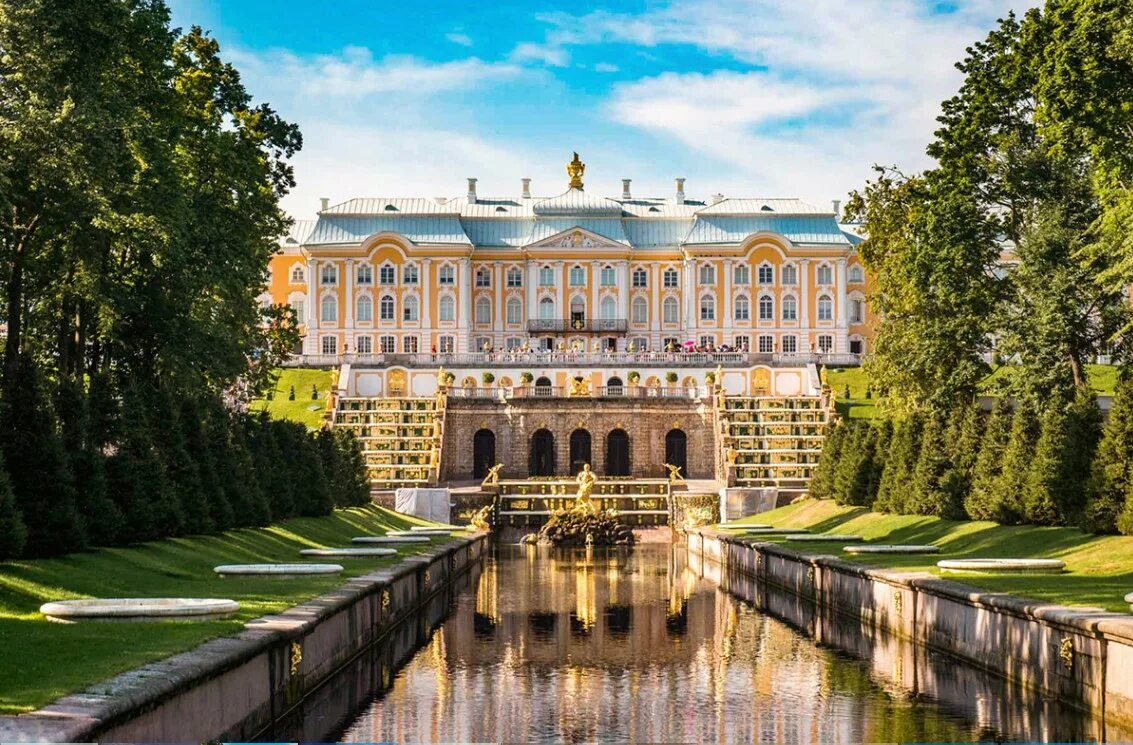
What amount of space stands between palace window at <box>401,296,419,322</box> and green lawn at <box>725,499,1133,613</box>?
63024 millimetres

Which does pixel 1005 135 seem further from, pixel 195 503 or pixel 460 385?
pixel 460 385

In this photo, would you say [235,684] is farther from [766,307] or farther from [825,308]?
[825,308]

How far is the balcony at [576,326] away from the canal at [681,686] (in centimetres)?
7996

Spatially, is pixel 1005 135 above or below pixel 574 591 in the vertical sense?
above

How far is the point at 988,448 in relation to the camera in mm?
33812

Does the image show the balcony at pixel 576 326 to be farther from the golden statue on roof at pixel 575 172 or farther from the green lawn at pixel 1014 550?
the green lawn at pixel 1014 550

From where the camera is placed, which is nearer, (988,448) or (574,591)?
(574,591)

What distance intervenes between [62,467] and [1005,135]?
27269 millimetres

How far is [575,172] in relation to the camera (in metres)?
115

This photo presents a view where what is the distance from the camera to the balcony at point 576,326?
107m

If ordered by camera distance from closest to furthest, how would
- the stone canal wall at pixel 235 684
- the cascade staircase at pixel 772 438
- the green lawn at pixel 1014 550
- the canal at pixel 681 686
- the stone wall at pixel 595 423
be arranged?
the stone canal wall at pixel 235 684 → the canal at pixel 681 686 → the green lawn at pixel 1014 550 → the cascade staircase at pixel 772 438 → the stone wall at pixel 595 423

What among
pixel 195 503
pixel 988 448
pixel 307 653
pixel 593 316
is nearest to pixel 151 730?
pixel 307 653

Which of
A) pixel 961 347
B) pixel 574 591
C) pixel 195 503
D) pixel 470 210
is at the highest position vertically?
pixel 470 210

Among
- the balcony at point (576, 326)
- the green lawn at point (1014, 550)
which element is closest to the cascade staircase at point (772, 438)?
the green lawn at point (1014, 550)
